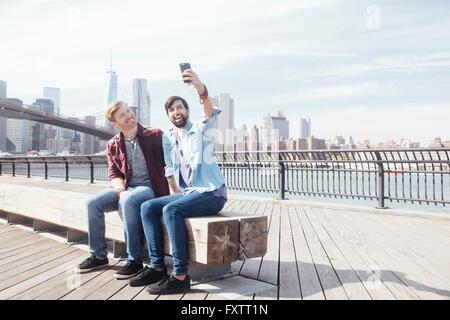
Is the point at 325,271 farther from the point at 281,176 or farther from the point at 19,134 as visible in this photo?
the point at 19,134

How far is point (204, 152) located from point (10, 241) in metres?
2.84

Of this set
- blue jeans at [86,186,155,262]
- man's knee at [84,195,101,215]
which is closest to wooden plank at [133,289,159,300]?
blue jeans at [86,186,155,262]

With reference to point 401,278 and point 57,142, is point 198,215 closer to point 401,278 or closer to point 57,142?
point 401,278

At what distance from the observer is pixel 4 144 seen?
177 ft

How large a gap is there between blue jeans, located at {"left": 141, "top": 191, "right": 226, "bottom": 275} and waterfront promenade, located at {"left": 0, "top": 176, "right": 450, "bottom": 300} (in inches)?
10.6

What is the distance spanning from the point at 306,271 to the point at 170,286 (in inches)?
44.6

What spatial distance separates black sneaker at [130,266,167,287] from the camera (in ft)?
8.47

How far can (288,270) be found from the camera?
2998 mm

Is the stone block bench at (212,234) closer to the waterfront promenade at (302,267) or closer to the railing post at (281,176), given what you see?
the waterfront promenade at (302,267)

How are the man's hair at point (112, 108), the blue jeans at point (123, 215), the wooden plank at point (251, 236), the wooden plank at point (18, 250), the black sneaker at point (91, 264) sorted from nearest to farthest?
the wooden plank at point (251, 236) < the blue jeans at point (123, 215) < the black sneaker at point (91, 264) < the man's hair at point (112, 108) < the wooden plank at point (18, 250)

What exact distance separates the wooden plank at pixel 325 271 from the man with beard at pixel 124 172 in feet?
4.74

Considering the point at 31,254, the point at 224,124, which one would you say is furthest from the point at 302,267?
the point at 31,254

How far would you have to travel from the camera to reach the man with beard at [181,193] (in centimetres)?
252

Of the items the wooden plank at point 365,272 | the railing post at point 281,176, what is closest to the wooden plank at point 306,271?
the wooden plank at point 365,272
